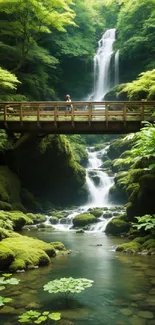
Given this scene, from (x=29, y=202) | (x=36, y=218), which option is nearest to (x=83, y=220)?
(x=36, y=218)

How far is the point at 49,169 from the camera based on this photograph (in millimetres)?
24828

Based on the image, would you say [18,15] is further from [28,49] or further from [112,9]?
[112,9]

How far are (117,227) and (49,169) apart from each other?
29.5 ft

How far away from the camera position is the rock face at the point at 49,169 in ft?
76.5

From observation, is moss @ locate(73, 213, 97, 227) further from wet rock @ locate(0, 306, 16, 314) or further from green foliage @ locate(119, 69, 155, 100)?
wet rock @ locate(0, 306, 16, 314)

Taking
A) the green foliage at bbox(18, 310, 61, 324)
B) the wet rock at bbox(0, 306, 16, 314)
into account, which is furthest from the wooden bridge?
the green foliage at bbox(18, 310, 61, 324)

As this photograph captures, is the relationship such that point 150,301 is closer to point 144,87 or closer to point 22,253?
point 22,253

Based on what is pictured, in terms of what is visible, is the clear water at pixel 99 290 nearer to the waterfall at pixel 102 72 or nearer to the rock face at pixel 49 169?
the rock face at pixel 49 169

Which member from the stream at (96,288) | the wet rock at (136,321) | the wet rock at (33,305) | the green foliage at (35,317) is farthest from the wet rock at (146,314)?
the wet rock at (33,305)

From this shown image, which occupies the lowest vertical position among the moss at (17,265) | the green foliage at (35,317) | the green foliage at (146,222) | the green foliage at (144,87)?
the green foliage at (35,317)

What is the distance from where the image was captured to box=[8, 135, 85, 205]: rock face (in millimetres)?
23328

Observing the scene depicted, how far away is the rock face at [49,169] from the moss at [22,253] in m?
11.5

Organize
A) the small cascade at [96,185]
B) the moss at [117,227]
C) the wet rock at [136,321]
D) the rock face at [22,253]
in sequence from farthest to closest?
the small cascade at [96,185] < the moss at [117,227] < the rock face at [22,253] < the wet rock at [136,321]

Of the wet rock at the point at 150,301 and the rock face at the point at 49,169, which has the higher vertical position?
the rock face at the point at 49,169
